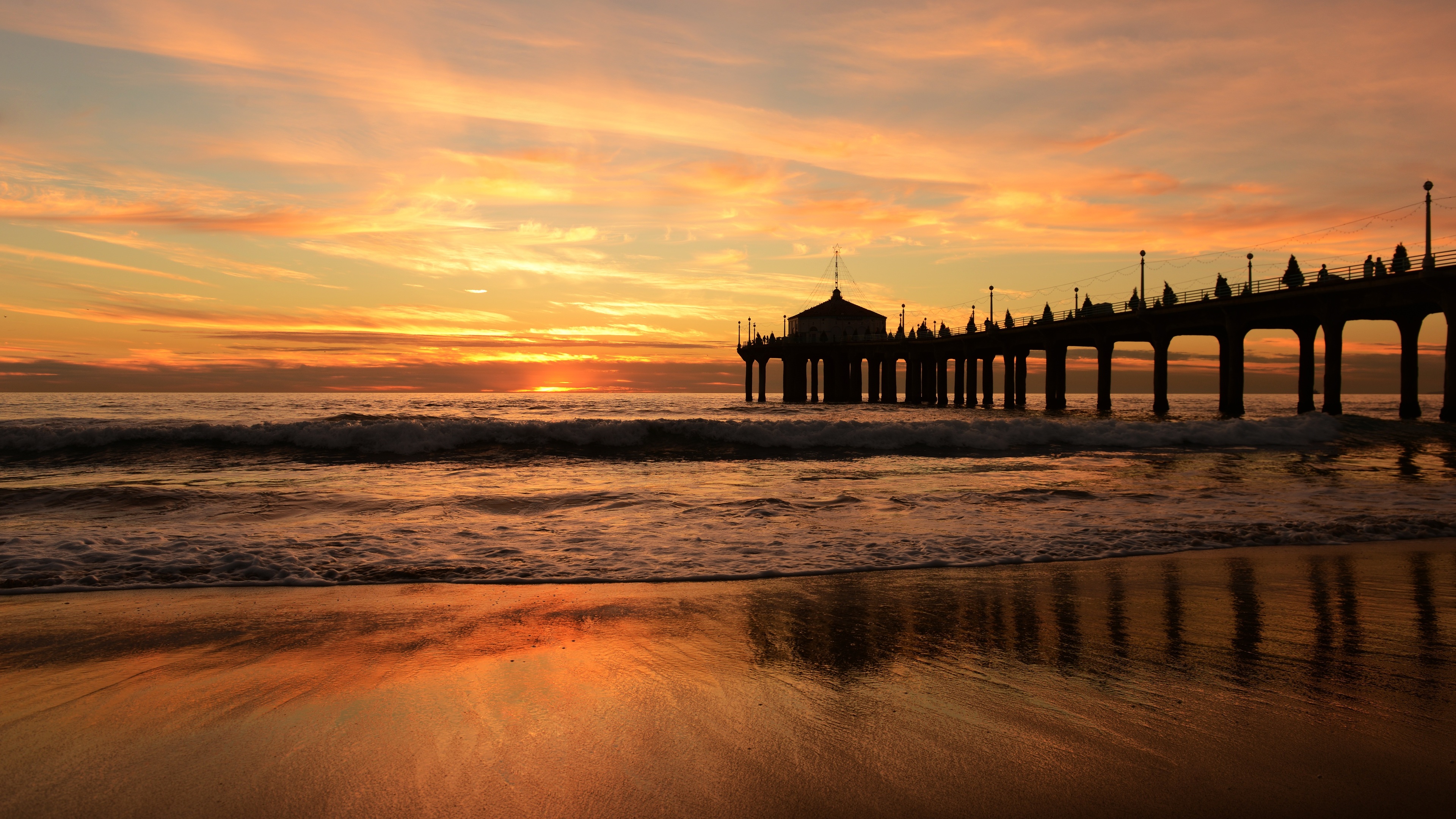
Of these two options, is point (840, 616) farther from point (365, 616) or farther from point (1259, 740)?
point (365, 616)

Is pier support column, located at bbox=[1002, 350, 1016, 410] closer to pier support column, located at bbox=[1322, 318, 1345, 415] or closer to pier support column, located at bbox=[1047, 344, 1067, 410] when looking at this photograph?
pier support column, located at bbox=[1047, 344, 1067, 410]

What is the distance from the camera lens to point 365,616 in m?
6.18

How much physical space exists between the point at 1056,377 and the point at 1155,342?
13694 millimetres

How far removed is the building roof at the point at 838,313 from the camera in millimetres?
105000

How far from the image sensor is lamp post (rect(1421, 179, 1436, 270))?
35.3m

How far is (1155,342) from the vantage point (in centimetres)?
5456

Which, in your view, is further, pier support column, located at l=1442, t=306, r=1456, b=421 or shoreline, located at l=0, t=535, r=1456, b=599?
pier support column, located at l=1442, t=306, r=1456, b=421

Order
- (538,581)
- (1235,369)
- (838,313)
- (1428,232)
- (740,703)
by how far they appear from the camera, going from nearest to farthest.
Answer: (740,703), (538,581), (1428,232), (1235,369), (838,313)

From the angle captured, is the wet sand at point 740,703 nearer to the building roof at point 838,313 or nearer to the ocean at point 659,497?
the ocean at point 659,497

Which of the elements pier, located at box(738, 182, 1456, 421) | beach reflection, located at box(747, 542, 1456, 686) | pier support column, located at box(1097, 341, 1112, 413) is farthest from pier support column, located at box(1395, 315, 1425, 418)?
beach reflection, located at box(747, 542, 1456, 686)

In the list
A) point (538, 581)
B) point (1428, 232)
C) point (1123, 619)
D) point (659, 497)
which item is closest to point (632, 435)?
point (659, 497)

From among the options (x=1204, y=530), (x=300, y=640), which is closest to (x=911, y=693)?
(x=300, y=640)

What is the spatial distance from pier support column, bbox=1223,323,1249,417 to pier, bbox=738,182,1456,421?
3.0 inches

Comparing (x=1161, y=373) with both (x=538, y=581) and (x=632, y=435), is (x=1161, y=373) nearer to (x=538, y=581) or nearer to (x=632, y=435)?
(x=632, y=435)
